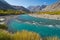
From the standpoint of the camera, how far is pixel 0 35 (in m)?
9.50

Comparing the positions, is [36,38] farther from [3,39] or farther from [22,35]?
[3,39]

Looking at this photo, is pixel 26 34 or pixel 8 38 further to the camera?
pixel 26 34

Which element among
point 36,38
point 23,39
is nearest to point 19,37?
point 23,39

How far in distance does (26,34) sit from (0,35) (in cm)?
164

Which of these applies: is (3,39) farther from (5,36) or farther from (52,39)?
(52,39)

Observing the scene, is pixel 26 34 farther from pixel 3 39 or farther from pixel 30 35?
pixel 3 39

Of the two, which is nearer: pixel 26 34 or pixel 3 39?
pixel 3 39

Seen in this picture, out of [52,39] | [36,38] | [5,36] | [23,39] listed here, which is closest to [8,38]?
[5,36]

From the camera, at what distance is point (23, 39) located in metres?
9.71

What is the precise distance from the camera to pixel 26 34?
33.9ft

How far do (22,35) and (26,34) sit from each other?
10.7 inches

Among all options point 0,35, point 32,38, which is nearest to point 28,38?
point 32,38

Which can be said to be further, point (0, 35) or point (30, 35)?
point (30, 35)

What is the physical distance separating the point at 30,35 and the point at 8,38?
1367 millimetres
